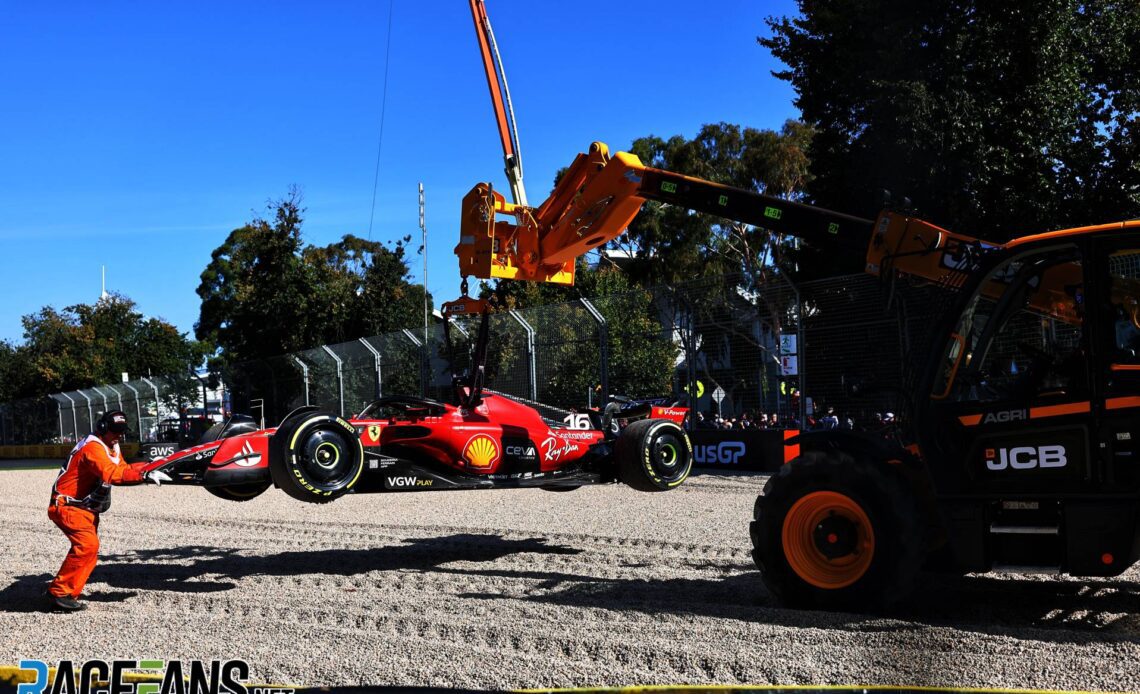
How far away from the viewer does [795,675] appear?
5004 millimetres

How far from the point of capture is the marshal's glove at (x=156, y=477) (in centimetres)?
839

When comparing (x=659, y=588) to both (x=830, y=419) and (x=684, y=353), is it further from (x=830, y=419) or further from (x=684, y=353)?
(x=684, y=353)

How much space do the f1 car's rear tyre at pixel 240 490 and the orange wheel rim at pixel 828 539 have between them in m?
4.90

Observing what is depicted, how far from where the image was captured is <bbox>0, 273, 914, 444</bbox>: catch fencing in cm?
1573

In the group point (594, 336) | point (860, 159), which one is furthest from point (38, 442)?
point (860, 159)

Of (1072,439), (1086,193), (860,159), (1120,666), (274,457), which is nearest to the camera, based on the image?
(1120,666)

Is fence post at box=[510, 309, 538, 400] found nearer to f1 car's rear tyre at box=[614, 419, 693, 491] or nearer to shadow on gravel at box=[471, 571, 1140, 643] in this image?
f1 car's rear tyre at box=[614, 419, 693, 491]

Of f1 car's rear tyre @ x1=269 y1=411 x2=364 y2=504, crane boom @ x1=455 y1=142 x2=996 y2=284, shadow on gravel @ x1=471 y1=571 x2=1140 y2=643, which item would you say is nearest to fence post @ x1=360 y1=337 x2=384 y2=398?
crane boom @ x1=455 y1=142 x2=996 y2=284

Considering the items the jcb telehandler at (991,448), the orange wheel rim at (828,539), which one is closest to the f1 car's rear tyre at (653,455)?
the jcb telehandler at (991,448)

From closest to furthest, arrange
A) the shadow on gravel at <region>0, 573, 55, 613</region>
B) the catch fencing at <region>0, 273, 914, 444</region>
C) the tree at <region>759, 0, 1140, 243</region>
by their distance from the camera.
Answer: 1. the shadow on gravel at <region>0, 573, 55, 613</region>
2. the catch fencing at <region>0, 273, 914, 444</region>
3. the tree at <region>759, 0, 1140, 243</region>

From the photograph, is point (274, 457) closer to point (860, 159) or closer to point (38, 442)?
point (860, 159)

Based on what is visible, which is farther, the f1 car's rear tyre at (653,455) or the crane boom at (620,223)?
the f1 car's rear tyre at (653,455)

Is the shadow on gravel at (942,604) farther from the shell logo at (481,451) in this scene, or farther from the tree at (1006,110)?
the tree at (1006,110)

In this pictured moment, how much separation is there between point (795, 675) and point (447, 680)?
5.68 ft
